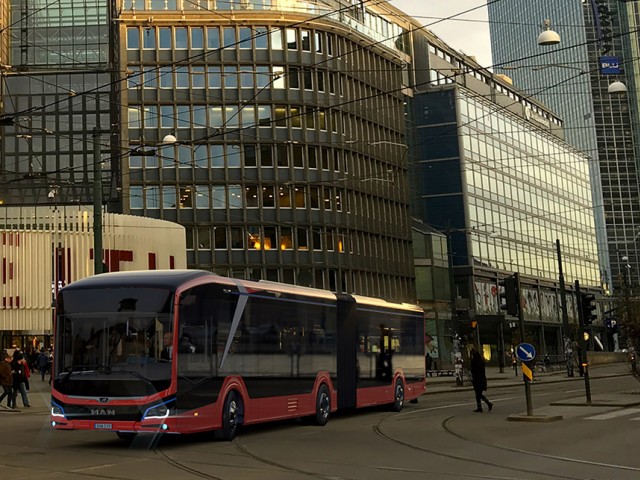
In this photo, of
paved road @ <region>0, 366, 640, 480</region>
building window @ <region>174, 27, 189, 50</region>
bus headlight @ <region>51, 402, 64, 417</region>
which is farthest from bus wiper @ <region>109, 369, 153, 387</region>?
building window @ <region>174, 27, 189, 50</region>

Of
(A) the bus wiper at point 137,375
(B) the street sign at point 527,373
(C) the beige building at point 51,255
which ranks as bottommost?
(B) the street sign at point 527,373

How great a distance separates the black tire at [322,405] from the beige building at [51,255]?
24.9 meters

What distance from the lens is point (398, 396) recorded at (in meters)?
25.2

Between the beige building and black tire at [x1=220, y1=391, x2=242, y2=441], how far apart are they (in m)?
28.0

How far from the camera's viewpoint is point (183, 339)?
15758 mm

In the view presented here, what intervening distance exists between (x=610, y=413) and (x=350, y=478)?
11856mm

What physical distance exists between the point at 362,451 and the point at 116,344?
4.26 m

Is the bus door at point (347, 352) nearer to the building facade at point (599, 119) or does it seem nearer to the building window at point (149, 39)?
the building window at point (149, 39)

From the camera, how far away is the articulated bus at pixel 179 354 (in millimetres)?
15375

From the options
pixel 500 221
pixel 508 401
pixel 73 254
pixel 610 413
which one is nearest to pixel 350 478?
pixel 610 413

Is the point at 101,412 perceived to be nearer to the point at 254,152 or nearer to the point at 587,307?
the point at 587,307

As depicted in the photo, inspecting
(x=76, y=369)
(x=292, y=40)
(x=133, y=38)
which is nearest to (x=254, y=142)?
(x=292, y=40)

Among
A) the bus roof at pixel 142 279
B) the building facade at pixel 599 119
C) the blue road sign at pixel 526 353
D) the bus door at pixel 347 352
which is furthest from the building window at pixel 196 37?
the building facade at pixel 599 119

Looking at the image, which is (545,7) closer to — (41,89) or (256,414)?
(41,89)
